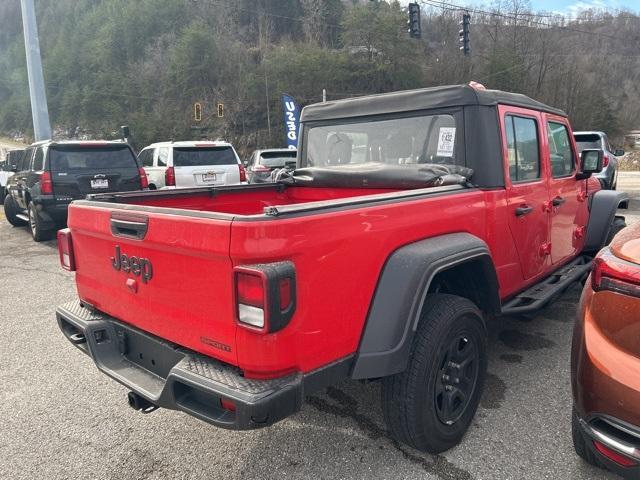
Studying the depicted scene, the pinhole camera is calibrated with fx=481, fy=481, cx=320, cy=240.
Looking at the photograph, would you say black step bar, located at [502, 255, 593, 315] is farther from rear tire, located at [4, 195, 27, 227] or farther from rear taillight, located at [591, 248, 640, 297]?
rear tire, located at [4, 195, 27, 227]

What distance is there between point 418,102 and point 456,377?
1897mm

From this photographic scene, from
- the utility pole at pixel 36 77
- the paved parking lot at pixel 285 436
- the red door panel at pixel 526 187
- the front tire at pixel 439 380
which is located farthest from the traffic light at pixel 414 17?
the front tire at pixel 439 380

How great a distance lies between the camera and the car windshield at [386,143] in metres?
3.34

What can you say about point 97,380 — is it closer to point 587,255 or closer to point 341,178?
point 341,178

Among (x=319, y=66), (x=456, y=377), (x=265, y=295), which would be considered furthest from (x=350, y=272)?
(x=319, y=66)

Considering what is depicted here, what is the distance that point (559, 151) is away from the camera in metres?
4.19

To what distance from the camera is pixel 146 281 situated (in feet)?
7.59

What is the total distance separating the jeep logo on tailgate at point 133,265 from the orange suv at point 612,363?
195 cm

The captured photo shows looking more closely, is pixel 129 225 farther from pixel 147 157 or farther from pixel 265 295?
pixel 147 157

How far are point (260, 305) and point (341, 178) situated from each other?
2018 mm

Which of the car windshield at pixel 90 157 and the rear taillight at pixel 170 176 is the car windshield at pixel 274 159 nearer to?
the rear taillight at pixel 170 176

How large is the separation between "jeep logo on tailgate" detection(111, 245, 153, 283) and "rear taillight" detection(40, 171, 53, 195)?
6.89 meters

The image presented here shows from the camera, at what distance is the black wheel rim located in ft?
8.32

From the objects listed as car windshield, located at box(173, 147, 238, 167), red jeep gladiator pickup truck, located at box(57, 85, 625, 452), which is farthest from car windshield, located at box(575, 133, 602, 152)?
red jeep gladiator pickup truck, located at box(57, 85, 625, 452)
